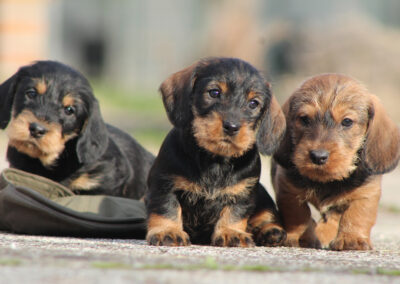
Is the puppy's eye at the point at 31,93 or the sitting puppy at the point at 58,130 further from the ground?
the puppy's eye at the point at 31,93

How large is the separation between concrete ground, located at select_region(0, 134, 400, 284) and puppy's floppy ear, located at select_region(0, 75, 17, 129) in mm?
1530

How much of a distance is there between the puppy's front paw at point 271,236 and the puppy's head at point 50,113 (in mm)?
1803

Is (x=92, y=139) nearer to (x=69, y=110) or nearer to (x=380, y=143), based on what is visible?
(x=69, y=110)

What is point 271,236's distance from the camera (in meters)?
5.15

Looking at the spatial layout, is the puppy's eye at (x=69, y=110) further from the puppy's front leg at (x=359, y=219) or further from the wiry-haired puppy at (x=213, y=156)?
the puppy's front leg at (x=359, y=219)

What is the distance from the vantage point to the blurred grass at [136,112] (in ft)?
51.4

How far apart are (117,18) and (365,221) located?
22.1 metres

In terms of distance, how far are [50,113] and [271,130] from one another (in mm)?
1978

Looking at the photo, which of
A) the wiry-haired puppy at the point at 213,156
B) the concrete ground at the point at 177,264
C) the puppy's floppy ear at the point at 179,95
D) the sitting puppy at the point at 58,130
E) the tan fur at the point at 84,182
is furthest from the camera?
the tan fur at the point at 84,182

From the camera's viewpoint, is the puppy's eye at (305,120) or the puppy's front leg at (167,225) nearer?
the puppy's front leg at (167,225)

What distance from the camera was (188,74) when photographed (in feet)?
16.9

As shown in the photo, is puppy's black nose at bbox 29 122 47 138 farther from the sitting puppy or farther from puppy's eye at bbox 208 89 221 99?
puppy's eye at bbox 208 89 221 99

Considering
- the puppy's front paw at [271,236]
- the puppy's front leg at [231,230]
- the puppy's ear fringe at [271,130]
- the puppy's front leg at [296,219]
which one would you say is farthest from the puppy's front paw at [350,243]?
the puppy's ear fringe at [271,130]

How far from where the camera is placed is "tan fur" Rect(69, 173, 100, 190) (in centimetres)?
613
